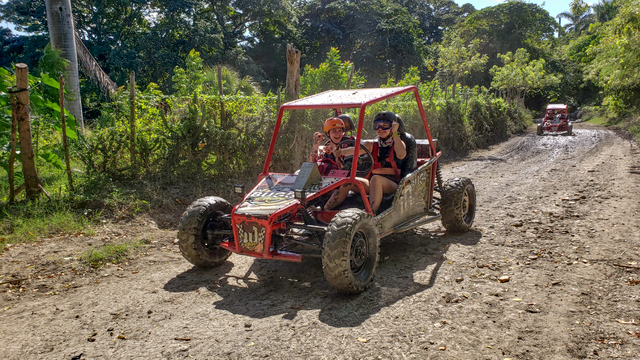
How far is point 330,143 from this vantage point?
5.44 meters

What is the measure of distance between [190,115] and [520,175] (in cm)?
811

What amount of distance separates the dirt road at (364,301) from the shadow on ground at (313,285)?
0.06ft

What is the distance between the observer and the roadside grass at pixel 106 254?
5.19 meters

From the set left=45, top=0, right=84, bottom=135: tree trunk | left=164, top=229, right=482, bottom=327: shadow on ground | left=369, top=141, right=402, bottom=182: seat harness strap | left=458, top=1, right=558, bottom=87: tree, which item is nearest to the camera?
left=164, top=229, right=482, bottom=327: shadow on ground

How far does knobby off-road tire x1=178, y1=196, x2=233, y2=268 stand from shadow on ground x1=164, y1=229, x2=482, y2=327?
0.60 feet

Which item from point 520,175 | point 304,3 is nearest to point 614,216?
point 520,175

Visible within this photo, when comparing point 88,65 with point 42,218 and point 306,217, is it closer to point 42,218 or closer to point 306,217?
point 42,218

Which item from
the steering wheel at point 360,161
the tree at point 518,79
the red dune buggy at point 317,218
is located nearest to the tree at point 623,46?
the tree at point 518,79

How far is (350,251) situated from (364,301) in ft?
1.50

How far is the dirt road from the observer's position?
325 cm

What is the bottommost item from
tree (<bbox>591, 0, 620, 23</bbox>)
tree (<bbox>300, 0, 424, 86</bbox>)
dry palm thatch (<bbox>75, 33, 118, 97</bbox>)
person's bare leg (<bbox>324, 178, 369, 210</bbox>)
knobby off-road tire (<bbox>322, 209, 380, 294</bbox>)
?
knobby off-road tire (<bbox>322, 209, 380, 294</bbox>)

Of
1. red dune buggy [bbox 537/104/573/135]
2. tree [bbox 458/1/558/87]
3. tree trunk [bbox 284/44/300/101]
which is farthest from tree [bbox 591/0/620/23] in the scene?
tree trunk [bbox 284/44/300/101]

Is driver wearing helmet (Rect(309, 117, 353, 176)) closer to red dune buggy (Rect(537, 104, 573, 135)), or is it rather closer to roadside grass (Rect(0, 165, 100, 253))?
roadside grass (Rect(0, 165, 100, 253))

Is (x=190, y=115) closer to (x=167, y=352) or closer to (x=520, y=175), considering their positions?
(x=167, y=352)
